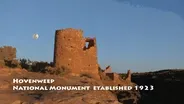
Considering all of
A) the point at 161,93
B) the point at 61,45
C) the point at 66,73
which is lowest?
the point at 161,93

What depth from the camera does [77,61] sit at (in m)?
22.1

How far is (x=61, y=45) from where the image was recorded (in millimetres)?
22328

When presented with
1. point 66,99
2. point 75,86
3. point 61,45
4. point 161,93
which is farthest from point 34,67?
point 161,93

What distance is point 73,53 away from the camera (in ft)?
72.4

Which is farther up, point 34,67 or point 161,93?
point 34,67

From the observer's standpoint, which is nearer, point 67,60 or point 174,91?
point 67,60

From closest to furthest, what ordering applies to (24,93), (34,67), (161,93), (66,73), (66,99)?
(66,99)
(24,93)
(66,73)
(34,67)
(161,93)

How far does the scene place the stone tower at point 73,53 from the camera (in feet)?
72.1

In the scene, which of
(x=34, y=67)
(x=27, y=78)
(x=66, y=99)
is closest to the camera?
(x=66, y=99)

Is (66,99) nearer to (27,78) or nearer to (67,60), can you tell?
(27,78)

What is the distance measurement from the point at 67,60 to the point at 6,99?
6.78m

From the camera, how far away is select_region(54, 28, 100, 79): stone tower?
21969 millimetres

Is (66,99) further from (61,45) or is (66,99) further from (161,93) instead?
(161,93)

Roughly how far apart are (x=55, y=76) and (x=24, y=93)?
3106 mm
